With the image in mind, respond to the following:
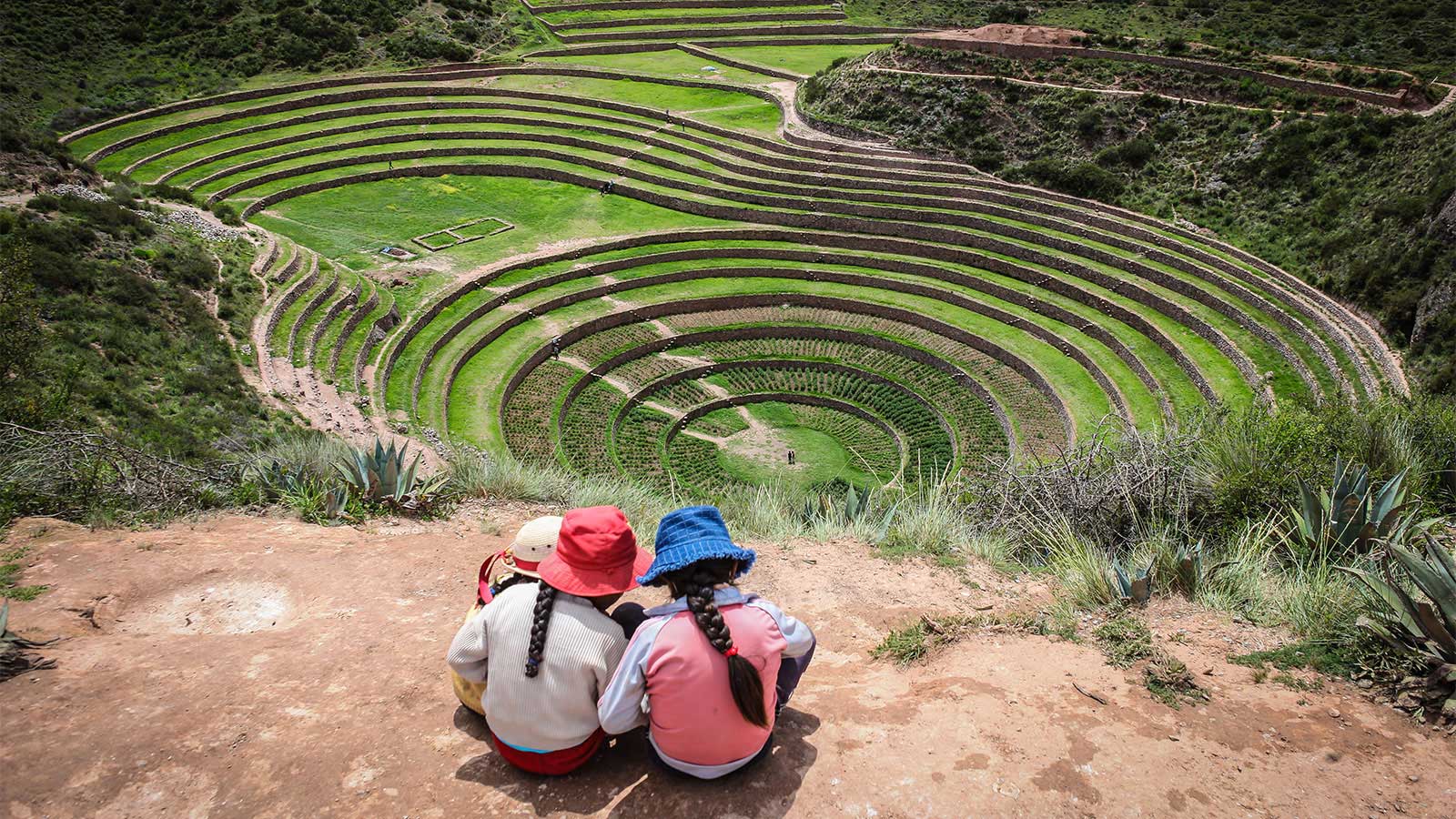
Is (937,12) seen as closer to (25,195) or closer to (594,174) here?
(594,174)

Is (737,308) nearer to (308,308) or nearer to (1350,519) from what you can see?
(308,308)

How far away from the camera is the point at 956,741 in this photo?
541 centimetres

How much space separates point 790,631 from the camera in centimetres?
502

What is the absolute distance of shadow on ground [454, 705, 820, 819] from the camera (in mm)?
4879

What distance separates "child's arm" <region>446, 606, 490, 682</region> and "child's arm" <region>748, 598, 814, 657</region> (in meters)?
1.51

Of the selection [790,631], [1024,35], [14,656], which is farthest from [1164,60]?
[14,656]

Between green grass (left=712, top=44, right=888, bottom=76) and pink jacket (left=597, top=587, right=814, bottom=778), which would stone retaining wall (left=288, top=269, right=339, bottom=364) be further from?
green grass (left=712, top=44, right=888, bottom=76)

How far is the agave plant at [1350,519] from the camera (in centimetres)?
829

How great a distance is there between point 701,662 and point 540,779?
1.34 metres

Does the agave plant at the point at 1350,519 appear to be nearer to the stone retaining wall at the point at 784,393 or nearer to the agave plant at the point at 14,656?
the agave plant at the point at 14,656

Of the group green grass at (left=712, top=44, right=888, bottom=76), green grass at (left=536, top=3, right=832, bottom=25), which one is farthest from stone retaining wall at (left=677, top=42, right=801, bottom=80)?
green grass at (left=536, top=3, right=832, bottom=25)

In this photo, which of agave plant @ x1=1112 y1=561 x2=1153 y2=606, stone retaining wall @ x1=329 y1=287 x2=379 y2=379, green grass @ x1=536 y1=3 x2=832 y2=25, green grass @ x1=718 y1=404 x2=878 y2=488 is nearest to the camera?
agave plant @ x1=1112 y1=561 x2=1153 y2=606

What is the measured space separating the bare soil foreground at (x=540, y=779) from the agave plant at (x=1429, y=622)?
1.07 feet

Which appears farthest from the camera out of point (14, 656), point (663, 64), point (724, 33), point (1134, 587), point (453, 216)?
point (724, 33)
